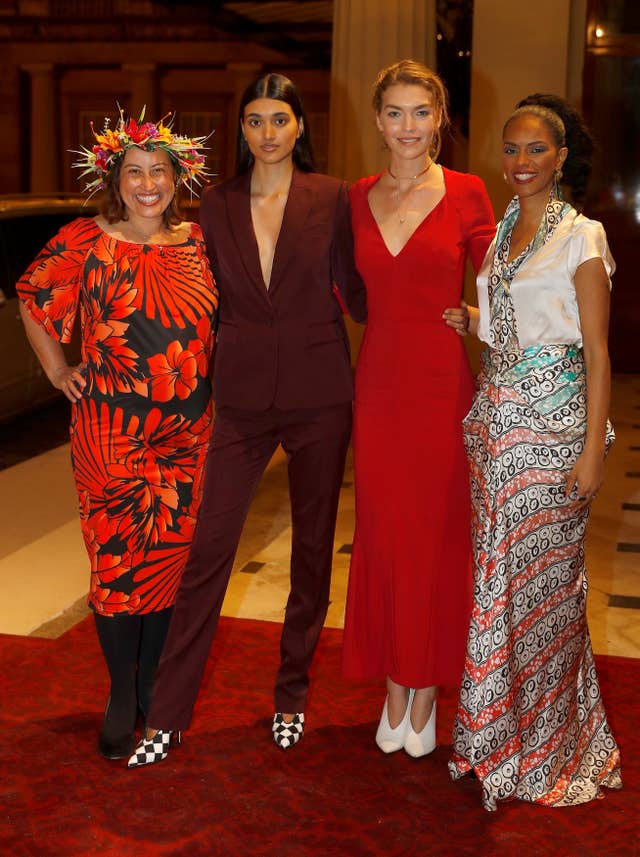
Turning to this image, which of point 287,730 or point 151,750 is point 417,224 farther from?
point 151,750

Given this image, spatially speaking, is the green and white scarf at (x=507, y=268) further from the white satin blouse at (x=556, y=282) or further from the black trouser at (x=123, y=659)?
the black trouser at (x=123, y=659)

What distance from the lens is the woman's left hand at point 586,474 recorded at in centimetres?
268

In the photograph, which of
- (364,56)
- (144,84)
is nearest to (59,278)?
(364,56)

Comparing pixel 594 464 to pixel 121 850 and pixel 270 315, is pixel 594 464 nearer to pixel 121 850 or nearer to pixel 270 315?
pixel 270 315

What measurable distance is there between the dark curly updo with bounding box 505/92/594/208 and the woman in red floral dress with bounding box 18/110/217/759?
894 millimetres

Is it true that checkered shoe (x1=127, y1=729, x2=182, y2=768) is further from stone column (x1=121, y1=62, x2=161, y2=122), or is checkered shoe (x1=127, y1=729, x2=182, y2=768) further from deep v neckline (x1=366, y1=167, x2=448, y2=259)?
stone column (x1=121, y1=62, x2=161, y2=122)

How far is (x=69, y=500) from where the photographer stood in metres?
5.79

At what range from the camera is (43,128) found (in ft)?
46.7

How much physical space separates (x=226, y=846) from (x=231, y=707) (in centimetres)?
75

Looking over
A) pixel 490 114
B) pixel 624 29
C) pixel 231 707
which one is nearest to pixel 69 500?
pixel 231 707

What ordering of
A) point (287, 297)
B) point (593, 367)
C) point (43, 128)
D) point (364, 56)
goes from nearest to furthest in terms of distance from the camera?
point (593, 367) < point (287, 297) < point (364, 56) < point (43, 128)

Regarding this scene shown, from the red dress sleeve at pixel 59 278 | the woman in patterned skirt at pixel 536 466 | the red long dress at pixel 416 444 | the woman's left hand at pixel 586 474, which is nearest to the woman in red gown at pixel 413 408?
the red long dress at pixel 416 444

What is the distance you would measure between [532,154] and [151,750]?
172 centimetres

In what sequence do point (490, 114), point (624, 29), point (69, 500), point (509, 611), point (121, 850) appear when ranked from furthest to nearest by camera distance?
point (624, 29)
point (490, 114)
point (69, 500)
point (509, 611)
point (121, 850)
